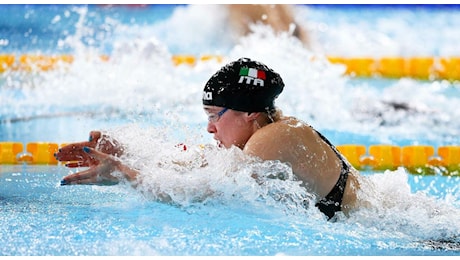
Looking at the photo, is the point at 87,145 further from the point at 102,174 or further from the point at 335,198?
the point at 335,198

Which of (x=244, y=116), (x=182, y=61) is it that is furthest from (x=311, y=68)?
(x=244, y=116)

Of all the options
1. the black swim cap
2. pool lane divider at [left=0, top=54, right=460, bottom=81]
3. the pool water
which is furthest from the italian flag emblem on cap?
pool lane divider at [left=0, top=54, right=460, bottom=81]

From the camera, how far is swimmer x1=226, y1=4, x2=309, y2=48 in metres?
8.75

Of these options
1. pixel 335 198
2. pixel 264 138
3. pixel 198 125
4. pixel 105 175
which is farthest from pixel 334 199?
pixel 198 125

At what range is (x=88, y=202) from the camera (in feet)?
10.7

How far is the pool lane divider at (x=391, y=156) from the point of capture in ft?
15.7

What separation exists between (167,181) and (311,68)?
4954 mm

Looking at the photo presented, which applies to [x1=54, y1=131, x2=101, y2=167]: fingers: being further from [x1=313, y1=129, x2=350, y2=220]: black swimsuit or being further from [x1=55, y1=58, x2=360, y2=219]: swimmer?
[x1=313, y1=129, x2=350, y2=220]: black swimsuit

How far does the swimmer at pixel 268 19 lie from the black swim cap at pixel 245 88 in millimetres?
5731

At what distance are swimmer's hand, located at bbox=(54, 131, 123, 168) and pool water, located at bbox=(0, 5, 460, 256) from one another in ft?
0.34

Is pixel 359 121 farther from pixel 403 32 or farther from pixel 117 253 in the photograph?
pixel 403 32

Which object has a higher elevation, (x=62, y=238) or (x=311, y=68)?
(x=311, y=68)

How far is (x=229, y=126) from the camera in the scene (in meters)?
2.77

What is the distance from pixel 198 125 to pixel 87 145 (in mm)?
951
